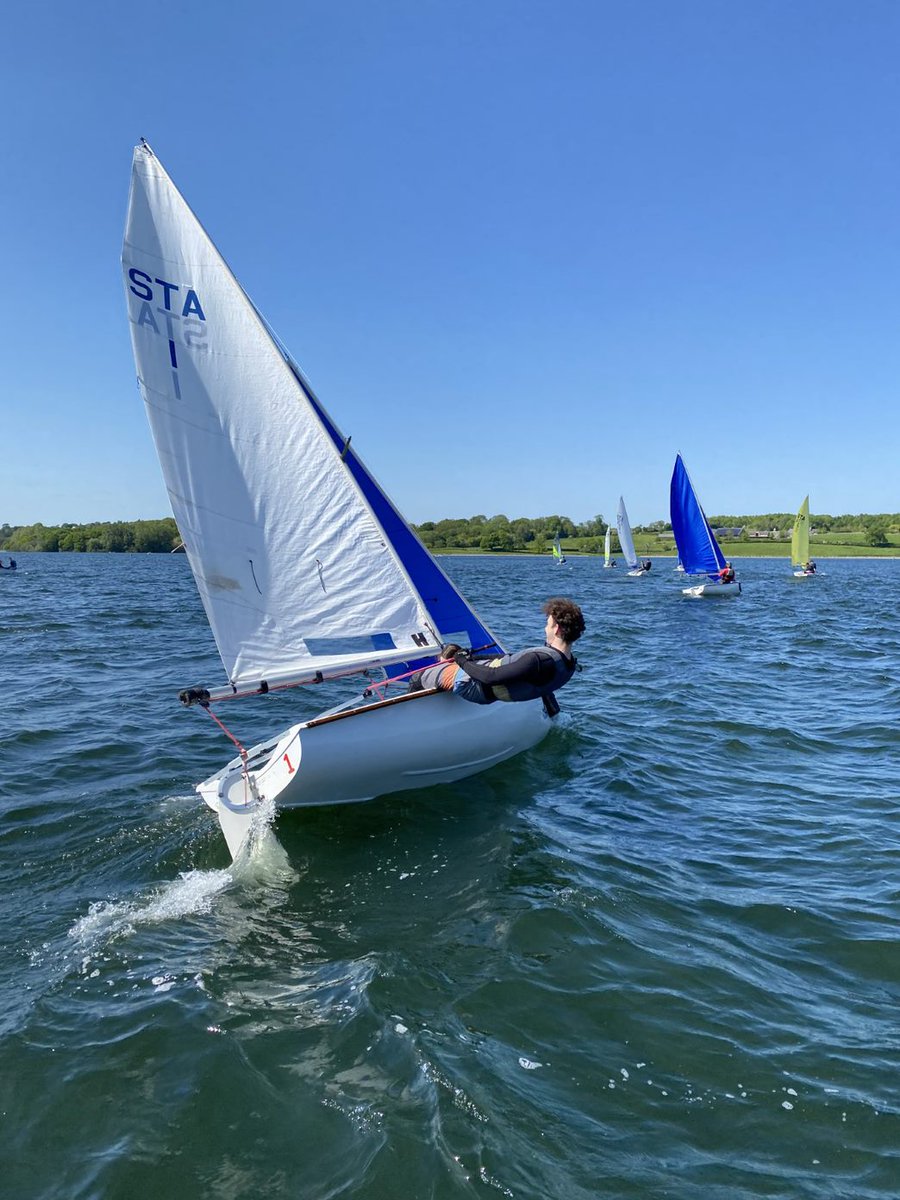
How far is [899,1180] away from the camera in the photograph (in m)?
3.21

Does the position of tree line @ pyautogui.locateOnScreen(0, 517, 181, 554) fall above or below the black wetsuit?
above

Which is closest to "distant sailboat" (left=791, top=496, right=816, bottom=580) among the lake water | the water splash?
the lake water

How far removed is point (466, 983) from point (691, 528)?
4170 cm

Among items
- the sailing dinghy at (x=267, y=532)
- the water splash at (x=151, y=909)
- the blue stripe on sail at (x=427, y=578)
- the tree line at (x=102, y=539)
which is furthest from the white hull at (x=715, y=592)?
the tree line at (x=102, y=539)

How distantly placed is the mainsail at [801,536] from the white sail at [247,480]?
53056 millimetres

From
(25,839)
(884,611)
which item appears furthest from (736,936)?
(884,611)

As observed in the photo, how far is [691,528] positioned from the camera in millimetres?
43406

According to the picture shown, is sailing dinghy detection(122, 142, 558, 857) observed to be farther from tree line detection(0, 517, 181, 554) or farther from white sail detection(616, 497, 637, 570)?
tree line detection(0, 517, 181, 554)

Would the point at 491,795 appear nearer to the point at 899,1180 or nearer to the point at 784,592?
the point at 899,1180

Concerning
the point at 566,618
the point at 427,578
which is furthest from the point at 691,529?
the point at 566,618

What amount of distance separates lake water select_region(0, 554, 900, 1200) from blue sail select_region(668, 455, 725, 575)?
1348 inches

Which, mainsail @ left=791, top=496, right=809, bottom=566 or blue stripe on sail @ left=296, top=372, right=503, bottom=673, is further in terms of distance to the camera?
mainsail @ left=791, top=496, right=809, bottom=566

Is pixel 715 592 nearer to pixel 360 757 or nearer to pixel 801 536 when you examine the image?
pixel 801 536

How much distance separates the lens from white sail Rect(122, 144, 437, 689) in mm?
7254
